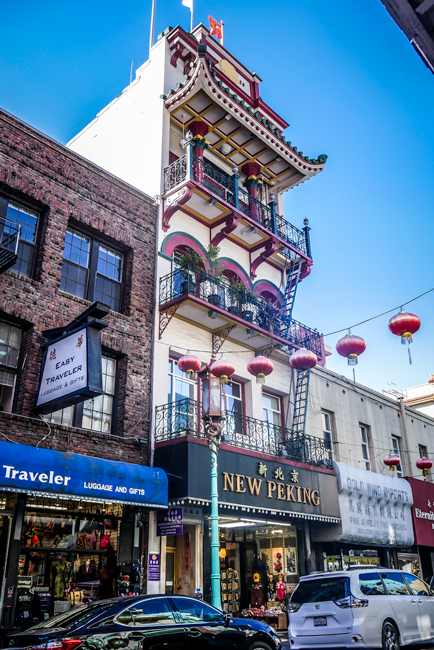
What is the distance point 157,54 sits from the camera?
70.4ft

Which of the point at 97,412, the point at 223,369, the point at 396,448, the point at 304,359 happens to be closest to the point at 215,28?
the point at 304,359

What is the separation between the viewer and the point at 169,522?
562 inches

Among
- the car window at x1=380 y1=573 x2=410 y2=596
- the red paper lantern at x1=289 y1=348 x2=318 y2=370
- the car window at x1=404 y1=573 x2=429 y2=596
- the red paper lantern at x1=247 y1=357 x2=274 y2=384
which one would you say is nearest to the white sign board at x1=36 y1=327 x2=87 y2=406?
the red paper lantern at x1=247 y1=357 x2=274 y2=384

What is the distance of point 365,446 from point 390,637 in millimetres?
14273

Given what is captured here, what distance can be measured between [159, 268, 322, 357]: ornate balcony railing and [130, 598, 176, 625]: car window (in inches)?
367

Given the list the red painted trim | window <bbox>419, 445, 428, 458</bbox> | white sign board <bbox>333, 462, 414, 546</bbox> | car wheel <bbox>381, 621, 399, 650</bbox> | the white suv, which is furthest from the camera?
window <bbox>419, 445, 428, 458</bbox>

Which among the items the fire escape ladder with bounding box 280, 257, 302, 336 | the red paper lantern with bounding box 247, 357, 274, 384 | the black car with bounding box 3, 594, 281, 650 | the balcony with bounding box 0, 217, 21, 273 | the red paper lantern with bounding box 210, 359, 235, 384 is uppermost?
the fire escape ladder with bounding box 280, 257, 302, 336

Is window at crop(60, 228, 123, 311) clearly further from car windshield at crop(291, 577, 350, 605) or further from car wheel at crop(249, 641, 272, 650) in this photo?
car wheel at crop(249, 641, 272, 650)

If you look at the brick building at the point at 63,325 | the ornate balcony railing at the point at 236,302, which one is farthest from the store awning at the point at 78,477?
the ornate balcony railing at the point at 236,302

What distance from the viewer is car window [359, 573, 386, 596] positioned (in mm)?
10865

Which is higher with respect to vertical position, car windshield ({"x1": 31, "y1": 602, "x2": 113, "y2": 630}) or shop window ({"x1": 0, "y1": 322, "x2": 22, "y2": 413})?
shop window ({"x1": 0, "y1": 322, "x2": 22, "y2": 413})

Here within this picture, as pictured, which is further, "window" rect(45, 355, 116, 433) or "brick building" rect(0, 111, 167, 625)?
"window" rect(45, 355, 116, 433)

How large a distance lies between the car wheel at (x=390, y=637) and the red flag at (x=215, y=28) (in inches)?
913

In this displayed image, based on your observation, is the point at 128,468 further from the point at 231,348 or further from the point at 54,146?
the point at 54,146
